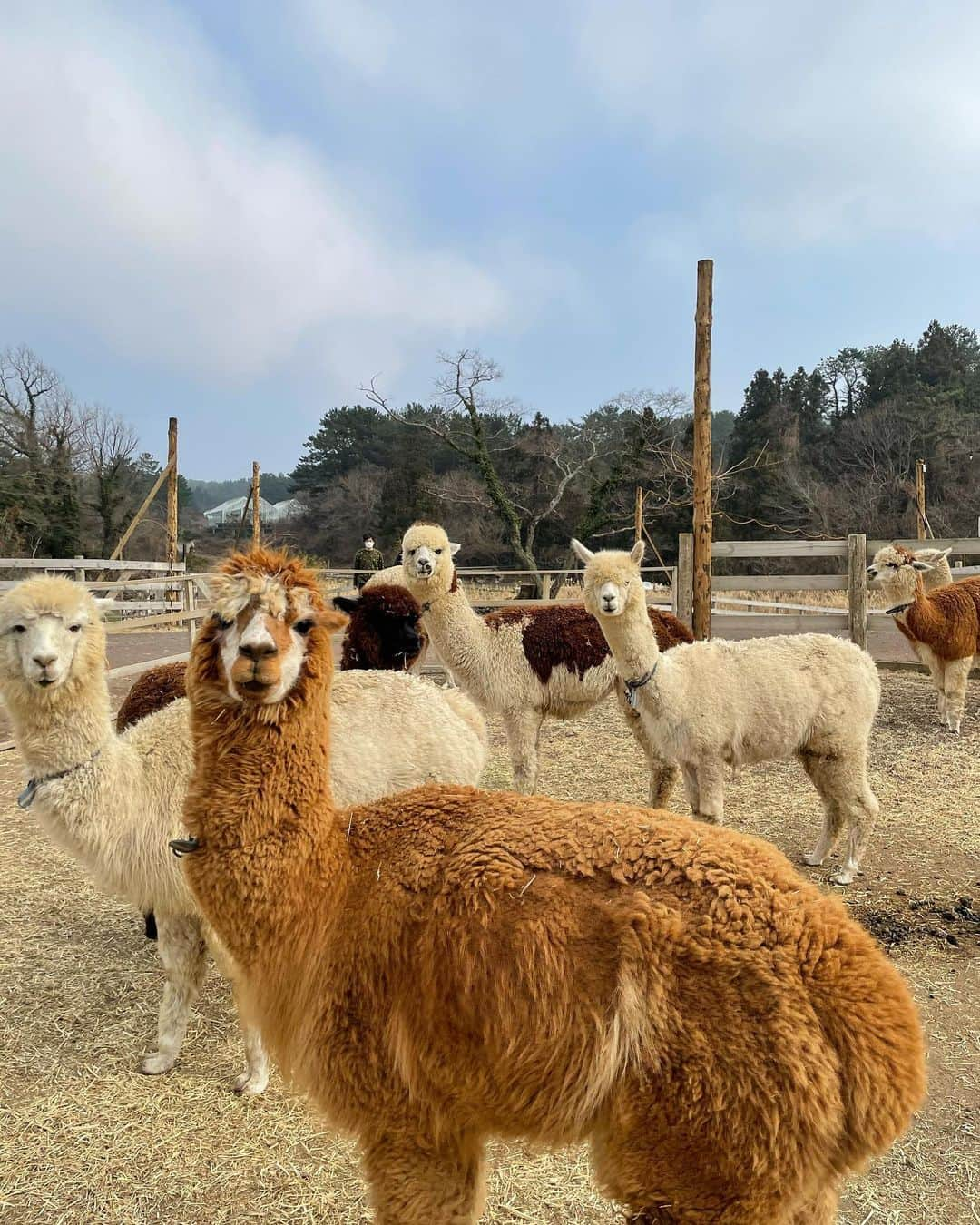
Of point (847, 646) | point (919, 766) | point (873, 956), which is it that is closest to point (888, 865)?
point (847, 646)

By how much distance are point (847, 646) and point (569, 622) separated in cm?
237

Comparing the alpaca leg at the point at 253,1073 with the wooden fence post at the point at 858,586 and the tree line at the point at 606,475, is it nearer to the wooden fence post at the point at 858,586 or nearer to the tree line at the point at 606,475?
the wooden fence post at the point at 858,586

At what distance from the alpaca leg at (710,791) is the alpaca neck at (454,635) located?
2355 millimetres

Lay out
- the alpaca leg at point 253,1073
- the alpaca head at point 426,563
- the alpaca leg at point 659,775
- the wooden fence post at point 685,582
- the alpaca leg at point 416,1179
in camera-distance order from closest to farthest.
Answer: the alpaca leg at point 416,1179
the alpaca leg at point 253,1073
the alpaca leg at point 659,775
the alpaca head at point 426,563
the wooden fence post at point 685,582

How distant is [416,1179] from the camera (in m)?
1.65

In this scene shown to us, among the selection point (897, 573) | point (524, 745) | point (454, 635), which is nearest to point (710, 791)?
point (524, 745)

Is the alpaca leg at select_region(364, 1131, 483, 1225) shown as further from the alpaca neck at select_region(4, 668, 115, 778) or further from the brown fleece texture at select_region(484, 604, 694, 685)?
the brown fleece texture at select_region(484, 604, 694, 685)

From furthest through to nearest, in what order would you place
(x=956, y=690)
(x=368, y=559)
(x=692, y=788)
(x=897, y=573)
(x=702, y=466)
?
1. (x=368, y=559)
2. (x=702, y=466)
3. (x=897, y=573)
4. (x=956, y=690)
5. (x=692, y=788)

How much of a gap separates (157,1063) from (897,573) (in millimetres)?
9814

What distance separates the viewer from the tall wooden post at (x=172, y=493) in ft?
63.3

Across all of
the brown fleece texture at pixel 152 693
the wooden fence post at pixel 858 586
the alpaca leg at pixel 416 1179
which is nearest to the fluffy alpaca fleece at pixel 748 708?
the brown fleece texture at pixel 152 693

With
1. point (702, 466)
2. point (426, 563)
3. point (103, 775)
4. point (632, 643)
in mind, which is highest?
point (702, 466)

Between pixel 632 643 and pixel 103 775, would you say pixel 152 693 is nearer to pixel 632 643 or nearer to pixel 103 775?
pixel 103 775

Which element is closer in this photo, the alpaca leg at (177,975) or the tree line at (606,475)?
the alpaca leg at (177,975)
